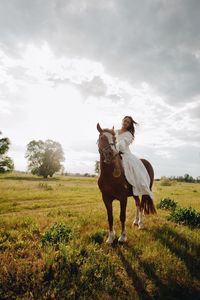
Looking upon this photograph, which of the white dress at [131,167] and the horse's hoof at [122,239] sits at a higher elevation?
the white dress at [131,167]

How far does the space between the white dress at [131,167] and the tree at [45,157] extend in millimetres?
71639

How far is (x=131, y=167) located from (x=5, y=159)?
161ft

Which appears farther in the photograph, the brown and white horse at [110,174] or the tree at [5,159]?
the tree at [5,159]

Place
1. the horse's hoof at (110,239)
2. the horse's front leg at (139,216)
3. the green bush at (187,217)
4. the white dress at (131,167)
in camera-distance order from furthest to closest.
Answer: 1. the green bush at (187,217)
2. the horse's front leg at (139,216)
3. the white dress at (131,167)
4. the horse's hoof at (110,239)

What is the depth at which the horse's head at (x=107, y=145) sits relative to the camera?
6672 millimetres

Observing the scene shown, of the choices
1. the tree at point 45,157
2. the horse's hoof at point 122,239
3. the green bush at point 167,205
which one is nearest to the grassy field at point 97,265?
the horse's hoof at point 122,239

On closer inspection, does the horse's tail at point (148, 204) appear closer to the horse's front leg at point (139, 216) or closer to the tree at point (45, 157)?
the horse's front leg at point (139, 216)

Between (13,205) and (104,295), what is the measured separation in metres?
12.7

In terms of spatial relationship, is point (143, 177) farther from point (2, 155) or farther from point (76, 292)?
point (2, 155)

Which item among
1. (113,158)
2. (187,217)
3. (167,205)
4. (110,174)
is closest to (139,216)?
(187,217)

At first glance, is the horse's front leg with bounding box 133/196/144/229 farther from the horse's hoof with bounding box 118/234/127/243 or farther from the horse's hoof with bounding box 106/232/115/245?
the horse's hoof with bounding box 106/232/115/245

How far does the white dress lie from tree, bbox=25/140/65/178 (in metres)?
71.6

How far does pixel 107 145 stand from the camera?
673cm

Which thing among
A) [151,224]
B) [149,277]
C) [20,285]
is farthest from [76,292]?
[151,224]
